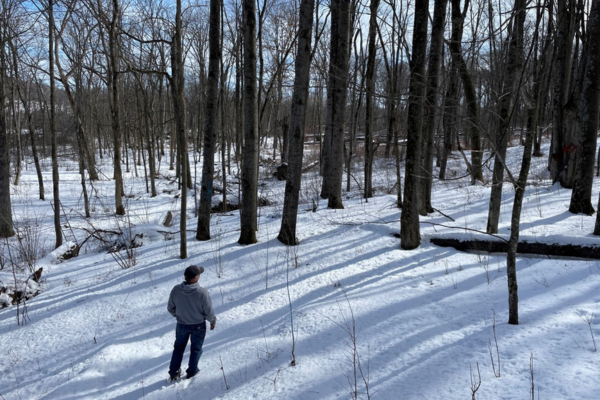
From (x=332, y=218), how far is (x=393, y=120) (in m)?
4.40

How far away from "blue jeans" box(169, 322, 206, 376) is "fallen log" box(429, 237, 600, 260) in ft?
15.7

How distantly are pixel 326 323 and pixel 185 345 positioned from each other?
1.70 meters

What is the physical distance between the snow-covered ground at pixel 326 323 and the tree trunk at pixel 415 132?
0.43 metres

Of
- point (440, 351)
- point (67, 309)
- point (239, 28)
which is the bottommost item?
point (67, 309)

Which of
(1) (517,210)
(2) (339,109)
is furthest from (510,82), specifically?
(2) (339,109)

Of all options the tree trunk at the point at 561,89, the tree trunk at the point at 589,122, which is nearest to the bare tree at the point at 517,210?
the tree trunk at the point at 589,122

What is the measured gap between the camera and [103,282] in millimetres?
6305

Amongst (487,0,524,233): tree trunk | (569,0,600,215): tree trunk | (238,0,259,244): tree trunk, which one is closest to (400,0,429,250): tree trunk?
(487,0,524,233): tree trunk

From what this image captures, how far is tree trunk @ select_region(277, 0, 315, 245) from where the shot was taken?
6.83 meters

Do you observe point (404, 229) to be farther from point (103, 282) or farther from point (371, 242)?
point (103, 282)

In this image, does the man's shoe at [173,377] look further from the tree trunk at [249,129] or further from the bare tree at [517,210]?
the tree trunk at [249,129]

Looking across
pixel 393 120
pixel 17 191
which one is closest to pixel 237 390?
pixel 393 120

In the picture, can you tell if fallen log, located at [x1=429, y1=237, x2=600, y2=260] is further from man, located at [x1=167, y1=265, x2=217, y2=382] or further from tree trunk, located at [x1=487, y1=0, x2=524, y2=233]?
man, located at [x1=167, y1=265, x2=217, y2=382]

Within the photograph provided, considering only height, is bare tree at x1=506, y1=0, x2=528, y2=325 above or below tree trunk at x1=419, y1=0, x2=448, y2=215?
below
